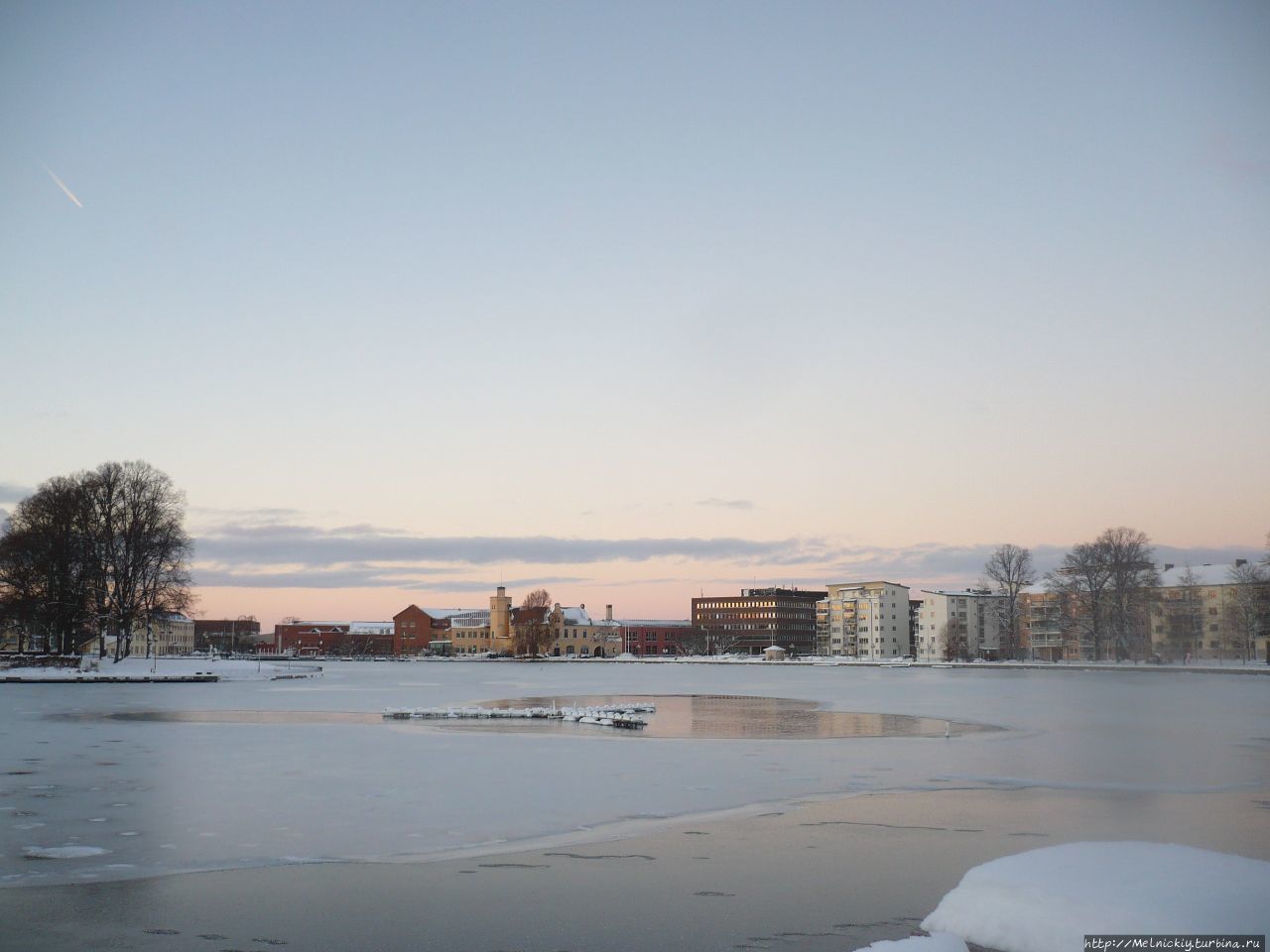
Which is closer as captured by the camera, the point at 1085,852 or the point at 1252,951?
the point at 1252,951

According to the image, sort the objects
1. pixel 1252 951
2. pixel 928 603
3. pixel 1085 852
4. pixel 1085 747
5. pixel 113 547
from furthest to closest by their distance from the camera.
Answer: pixel 928 603 → pixel 113 547 → pixel 1085 747 → pixel 1085 852 → pixel 1252 951

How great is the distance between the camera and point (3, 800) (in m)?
16.5

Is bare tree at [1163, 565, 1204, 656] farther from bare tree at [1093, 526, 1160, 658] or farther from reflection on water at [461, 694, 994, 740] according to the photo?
reflection on water at [461, 694, 994, 740]

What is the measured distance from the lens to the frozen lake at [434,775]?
13445mm

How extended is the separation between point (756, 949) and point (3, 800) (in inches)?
553

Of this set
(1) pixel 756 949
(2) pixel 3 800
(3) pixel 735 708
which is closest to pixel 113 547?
(3) pixel 735 708

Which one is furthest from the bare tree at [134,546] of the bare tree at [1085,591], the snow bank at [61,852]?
the bare tree at [1085,591]

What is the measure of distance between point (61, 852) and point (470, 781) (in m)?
7.93

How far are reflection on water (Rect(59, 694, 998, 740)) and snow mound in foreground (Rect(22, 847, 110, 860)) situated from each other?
61.0 feet

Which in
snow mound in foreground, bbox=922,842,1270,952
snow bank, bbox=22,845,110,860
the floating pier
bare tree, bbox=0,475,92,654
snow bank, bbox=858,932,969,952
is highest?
bare tree, bbox=0,475,92,654

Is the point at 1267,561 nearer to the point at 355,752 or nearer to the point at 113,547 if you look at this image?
the point at 355,752

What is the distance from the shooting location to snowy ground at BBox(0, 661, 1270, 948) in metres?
13.3

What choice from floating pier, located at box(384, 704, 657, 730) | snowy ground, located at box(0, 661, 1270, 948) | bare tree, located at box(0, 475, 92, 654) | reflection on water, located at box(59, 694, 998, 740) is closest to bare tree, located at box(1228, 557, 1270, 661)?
reflection on water, located at box(59, 694, 998, 740)

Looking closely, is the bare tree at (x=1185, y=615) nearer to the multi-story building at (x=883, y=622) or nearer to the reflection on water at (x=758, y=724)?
the multi-story building at (x=883, y=622)
